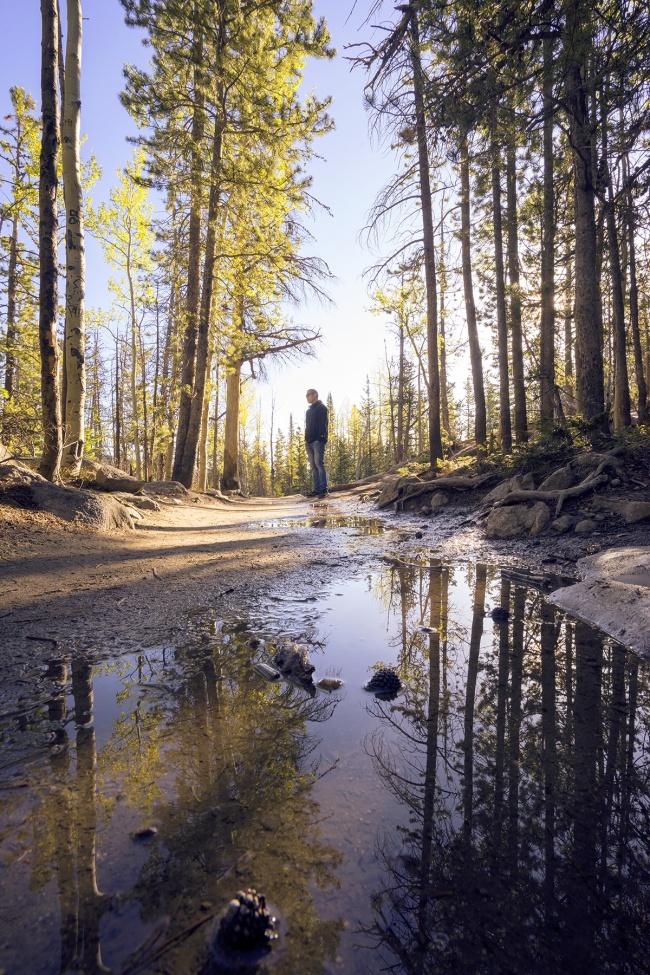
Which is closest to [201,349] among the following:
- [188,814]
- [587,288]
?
[587,288]

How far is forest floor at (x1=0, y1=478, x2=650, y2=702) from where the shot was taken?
2656mm

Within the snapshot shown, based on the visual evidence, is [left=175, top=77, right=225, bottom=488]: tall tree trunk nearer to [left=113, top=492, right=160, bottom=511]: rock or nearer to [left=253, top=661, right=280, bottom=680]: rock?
[left=113, top=492, right=160, bottom=511]: rock

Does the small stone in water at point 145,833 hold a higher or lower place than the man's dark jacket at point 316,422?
lower

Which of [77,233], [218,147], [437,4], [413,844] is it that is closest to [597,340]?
[437,4]

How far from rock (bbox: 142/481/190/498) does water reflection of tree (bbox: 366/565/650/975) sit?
30.7ft

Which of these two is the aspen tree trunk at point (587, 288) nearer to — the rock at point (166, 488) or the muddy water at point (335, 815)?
the muddy water at point (335, 815)

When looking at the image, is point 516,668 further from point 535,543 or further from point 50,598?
point 535,543

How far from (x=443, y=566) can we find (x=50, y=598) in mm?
3685

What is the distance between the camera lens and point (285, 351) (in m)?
16.0

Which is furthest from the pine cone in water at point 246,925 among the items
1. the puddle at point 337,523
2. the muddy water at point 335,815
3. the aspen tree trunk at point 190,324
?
the aspen tree trunk at point 190,324

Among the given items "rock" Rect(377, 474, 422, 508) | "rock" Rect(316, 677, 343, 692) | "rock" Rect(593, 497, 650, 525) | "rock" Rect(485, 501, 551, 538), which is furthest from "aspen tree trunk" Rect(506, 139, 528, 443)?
"rock" Rect(316, 677, 343, 692)

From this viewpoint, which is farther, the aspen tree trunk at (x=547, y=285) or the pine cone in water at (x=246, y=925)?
the aspen tree trunk at (x=547, y=285)

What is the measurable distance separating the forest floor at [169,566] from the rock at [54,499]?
0.17m

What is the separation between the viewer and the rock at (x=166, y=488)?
1048cm
